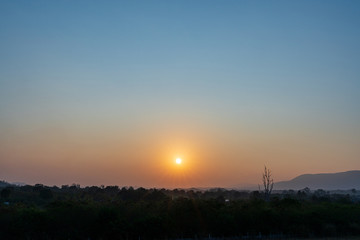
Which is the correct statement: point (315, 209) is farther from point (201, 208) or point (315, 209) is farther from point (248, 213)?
point (201, 208)

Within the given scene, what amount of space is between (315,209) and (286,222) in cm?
485

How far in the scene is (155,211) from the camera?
3919 cm

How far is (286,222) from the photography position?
42219mm

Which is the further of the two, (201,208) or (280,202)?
(280,202)

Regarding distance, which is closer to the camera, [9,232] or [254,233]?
[9,232]

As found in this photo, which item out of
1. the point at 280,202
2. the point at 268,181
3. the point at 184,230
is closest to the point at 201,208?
the point at 184,230

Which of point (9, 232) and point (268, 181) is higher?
point (268, 181)

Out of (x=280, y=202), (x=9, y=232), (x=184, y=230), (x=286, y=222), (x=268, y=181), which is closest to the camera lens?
(x=9, y=232)

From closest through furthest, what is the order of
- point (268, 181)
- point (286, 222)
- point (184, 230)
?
1. point (184, 230)
2. point (286, 222)
3. point (268, 181)

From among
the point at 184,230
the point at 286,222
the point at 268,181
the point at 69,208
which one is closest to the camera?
the point at 69,208

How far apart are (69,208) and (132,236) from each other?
22.0 ft

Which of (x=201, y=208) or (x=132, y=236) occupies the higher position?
(x=201, y=208)

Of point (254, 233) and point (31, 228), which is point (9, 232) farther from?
point (254, 233)

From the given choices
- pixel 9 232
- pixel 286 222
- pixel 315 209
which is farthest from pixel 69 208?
pixel 315 209
